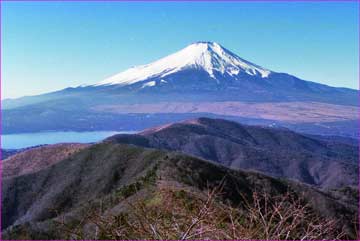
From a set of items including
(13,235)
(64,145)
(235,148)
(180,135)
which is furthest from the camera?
(180,135)

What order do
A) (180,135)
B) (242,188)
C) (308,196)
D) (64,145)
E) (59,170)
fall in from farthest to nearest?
(180,135) < (64,145) < (59,170) < (308,196) < (242,188)

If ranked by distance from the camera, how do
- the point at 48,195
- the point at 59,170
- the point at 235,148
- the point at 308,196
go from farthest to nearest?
the point at 235,148 → the point at 59,170 → the point at 48,195 → the point at 308,196

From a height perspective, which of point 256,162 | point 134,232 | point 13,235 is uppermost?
point 134,232

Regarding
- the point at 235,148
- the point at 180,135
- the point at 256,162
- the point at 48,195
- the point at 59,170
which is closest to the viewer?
the point at 48,195

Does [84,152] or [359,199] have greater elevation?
[84,152]

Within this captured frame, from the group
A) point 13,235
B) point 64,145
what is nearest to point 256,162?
point 64,145

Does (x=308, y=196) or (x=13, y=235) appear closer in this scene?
(x=13, y=235)

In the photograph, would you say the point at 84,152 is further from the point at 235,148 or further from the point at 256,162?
the point at 235,148

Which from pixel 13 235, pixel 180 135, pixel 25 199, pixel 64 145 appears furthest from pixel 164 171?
pixel 180 135

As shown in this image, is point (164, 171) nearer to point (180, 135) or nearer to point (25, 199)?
point (25, 199)
